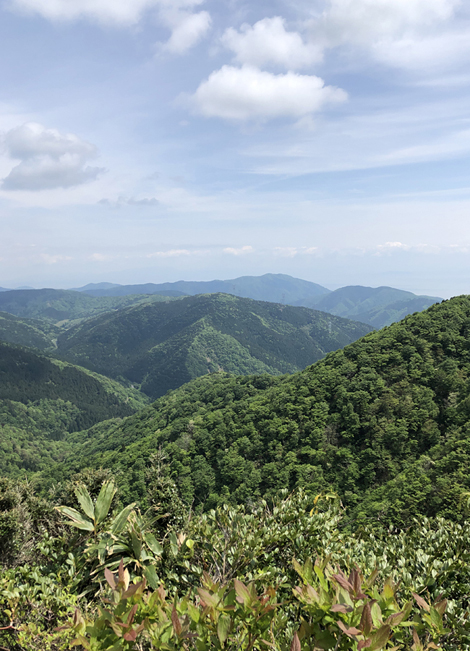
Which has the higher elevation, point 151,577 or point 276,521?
point 151,577

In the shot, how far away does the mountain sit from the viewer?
3584 centimetres

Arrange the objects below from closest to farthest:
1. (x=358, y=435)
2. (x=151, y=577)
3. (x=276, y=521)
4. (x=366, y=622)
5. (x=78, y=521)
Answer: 1. (x=366, y=622)
2. (x=151, y=577)
3. (x=78, y=521)
4. (x=276, y=521)
5. (x=358, y=435)

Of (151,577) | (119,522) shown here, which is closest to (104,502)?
(119,522)

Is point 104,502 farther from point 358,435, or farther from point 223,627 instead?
point 358,435

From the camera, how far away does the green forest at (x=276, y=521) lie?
344 centimetres

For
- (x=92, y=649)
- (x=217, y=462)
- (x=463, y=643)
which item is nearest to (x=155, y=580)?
(x=92, y=649)

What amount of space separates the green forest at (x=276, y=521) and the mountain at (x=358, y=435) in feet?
0.87

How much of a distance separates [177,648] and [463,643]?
4.84m

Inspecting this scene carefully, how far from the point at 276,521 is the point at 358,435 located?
4557 centimetres

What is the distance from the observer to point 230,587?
4.08 meters

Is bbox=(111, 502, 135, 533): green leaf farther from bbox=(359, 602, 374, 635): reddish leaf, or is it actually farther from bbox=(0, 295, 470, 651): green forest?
bbox=(359, 602, 374, 635): reddish leaf

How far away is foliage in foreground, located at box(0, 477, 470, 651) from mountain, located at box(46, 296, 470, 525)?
23.7m

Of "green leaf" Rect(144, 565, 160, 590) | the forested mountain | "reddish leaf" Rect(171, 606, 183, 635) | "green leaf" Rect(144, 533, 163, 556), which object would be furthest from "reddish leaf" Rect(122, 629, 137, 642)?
the forested mountain

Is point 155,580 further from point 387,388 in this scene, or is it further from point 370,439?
point 387,388
